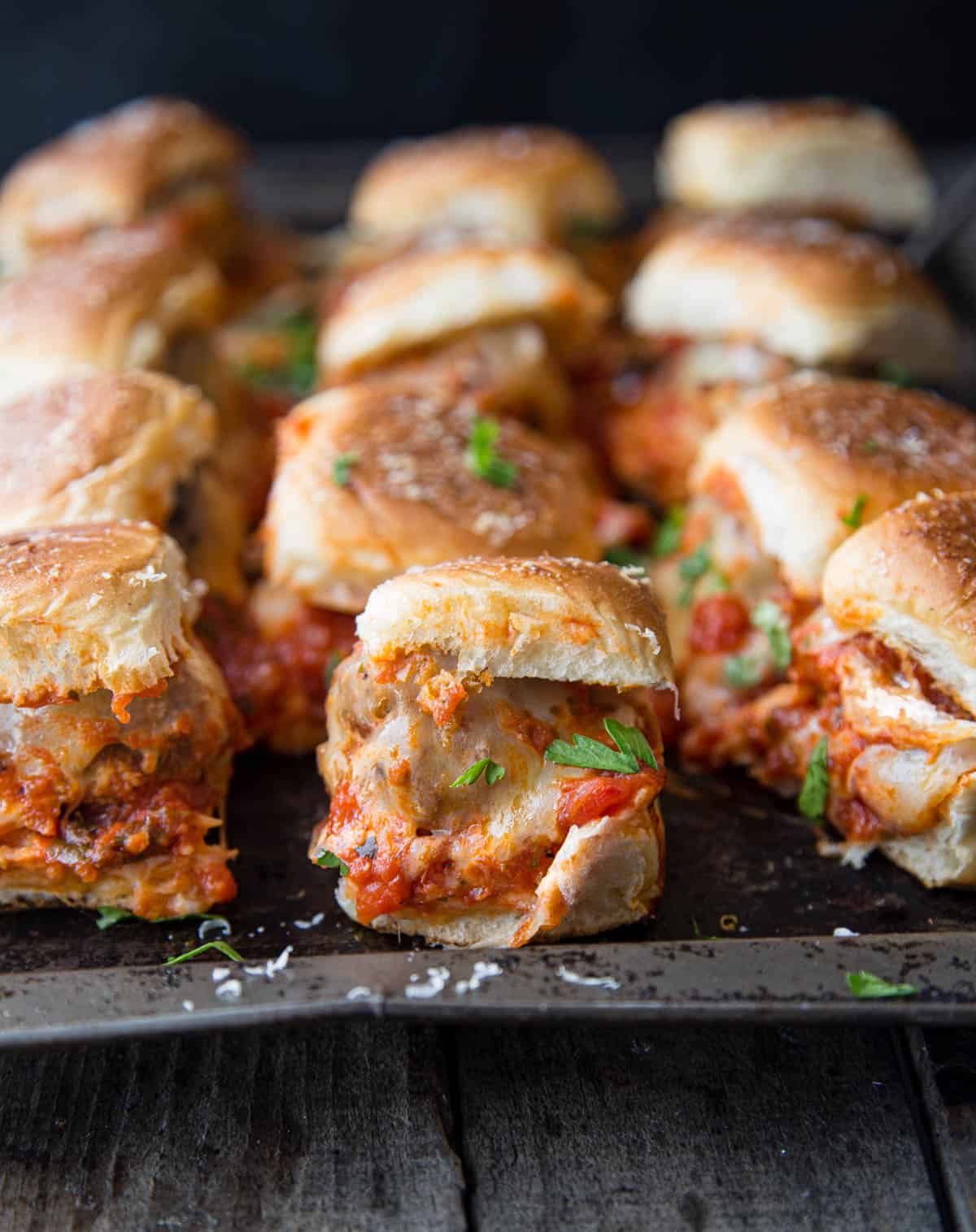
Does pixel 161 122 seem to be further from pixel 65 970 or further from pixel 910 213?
pixel 65 970

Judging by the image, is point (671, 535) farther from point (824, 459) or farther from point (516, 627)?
point (516, 627)

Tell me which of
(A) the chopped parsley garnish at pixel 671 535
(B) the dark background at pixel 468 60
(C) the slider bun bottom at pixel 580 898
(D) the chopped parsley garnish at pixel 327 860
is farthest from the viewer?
(B) the dark background at pixel 468 60

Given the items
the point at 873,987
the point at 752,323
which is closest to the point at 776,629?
the point at 873,987

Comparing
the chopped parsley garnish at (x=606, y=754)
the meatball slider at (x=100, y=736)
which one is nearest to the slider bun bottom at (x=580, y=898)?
the chopped parsley garnish at (x=606, y=754)

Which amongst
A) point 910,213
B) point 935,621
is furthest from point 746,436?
point 910,213

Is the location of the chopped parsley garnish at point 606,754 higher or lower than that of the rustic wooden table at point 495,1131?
higher

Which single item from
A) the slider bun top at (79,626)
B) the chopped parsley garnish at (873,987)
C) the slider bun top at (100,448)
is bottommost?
the chopped parsley garnish at (873,987)

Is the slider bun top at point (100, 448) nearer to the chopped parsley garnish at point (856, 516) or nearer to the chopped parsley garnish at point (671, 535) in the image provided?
Answer: the chopped parsley garnish at point (671, 535)
